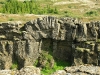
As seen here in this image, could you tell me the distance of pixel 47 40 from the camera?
78.4 feet

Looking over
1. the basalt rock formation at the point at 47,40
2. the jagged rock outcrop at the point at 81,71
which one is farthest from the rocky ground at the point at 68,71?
the basalt rock formation at the point at 47,40

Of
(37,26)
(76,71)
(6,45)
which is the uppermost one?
(37,26)

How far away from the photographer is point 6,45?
23625mm

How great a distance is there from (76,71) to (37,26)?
5556 mm

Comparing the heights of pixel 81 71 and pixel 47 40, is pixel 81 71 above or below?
below

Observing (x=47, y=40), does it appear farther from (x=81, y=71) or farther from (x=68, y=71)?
(x=81, y=71)

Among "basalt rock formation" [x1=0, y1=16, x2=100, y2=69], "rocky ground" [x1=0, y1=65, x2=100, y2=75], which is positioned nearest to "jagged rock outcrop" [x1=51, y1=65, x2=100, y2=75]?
"rocky ground" [x1=0, y1=65, x2=100, y2=75]

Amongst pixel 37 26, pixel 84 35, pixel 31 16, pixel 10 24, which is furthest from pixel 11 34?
pixel 31 16

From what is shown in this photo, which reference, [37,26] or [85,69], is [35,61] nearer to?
[37,26]

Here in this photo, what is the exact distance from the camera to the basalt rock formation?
22.9 metres

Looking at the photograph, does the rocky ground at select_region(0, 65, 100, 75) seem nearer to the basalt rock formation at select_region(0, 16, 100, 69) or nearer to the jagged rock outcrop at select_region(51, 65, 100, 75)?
the jagged rock outcrop at select_region(51, 65, 100, 75)

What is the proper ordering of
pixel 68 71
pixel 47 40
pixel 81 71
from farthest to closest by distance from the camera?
pixel 47 40 → pixel 68 71 → pixel 81 71

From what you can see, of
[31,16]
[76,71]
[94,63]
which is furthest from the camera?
[31,16]

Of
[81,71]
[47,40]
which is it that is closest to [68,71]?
[81,71]
